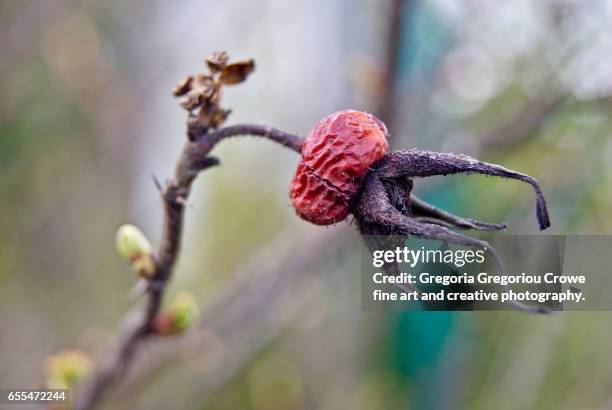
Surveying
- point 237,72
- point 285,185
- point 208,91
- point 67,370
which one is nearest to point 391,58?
point 237,72

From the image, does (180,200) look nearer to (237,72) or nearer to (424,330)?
(237,72)

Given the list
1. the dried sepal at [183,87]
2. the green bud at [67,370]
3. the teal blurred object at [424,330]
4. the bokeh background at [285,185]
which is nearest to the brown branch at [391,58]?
the bokeh background at [285,185]

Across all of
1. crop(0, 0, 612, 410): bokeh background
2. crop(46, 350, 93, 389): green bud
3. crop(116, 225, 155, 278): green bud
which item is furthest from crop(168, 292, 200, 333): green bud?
crop(0, 0, 612, 410): bokeh background

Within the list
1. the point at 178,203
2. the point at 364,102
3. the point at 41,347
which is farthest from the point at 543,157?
the point at 41,347

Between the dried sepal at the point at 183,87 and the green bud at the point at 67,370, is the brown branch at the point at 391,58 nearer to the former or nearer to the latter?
the dried sepal at the point at 183,87

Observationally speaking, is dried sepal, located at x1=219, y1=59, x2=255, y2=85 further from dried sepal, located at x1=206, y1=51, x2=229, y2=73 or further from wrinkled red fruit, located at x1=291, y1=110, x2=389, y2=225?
wrinkled red fruit, located at x1=291, y1=110, x2=389, y2=225

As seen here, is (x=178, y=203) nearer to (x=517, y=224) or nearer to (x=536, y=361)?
(x=517, y=224)
